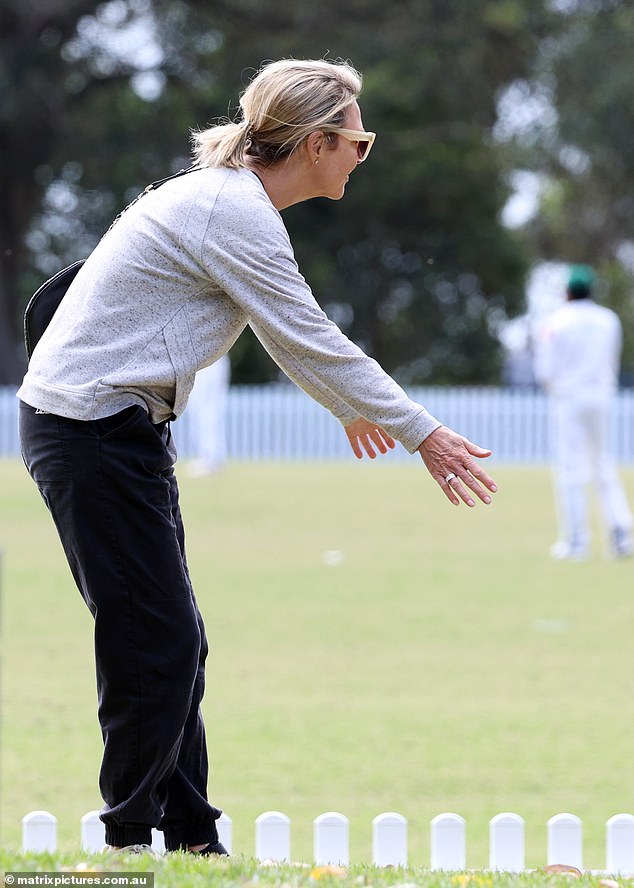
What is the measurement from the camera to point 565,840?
3666mm

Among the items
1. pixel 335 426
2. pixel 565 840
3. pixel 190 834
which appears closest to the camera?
pixel 190 834

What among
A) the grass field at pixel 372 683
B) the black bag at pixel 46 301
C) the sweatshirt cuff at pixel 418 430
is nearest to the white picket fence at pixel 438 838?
the grass field at pixel 372 683

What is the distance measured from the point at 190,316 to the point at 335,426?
1914cm

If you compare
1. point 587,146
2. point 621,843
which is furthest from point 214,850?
point 587,146

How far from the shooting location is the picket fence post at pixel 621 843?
368 cm

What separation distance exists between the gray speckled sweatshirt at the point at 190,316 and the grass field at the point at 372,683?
3.80 feet

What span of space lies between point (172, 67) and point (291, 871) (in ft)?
93.3

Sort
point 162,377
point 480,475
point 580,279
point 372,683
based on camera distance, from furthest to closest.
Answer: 1. point 580,279
2. point 372,683
3. point 162,377
4. point 480,475

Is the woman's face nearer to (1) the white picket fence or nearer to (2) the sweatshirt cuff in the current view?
(2) the sweatshirt cuff

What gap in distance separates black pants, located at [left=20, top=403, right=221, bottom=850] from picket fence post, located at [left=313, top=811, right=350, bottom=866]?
532 mm

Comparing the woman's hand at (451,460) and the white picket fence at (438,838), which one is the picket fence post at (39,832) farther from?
the woman's hand at (451,460)

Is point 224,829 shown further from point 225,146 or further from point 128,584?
point 225,146

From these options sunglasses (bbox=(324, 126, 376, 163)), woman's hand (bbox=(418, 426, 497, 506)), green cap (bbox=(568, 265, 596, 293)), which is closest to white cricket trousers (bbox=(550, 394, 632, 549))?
green cap (bbox=(568, 265, 596, 293))

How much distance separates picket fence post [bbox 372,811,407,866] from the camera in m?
3.68
